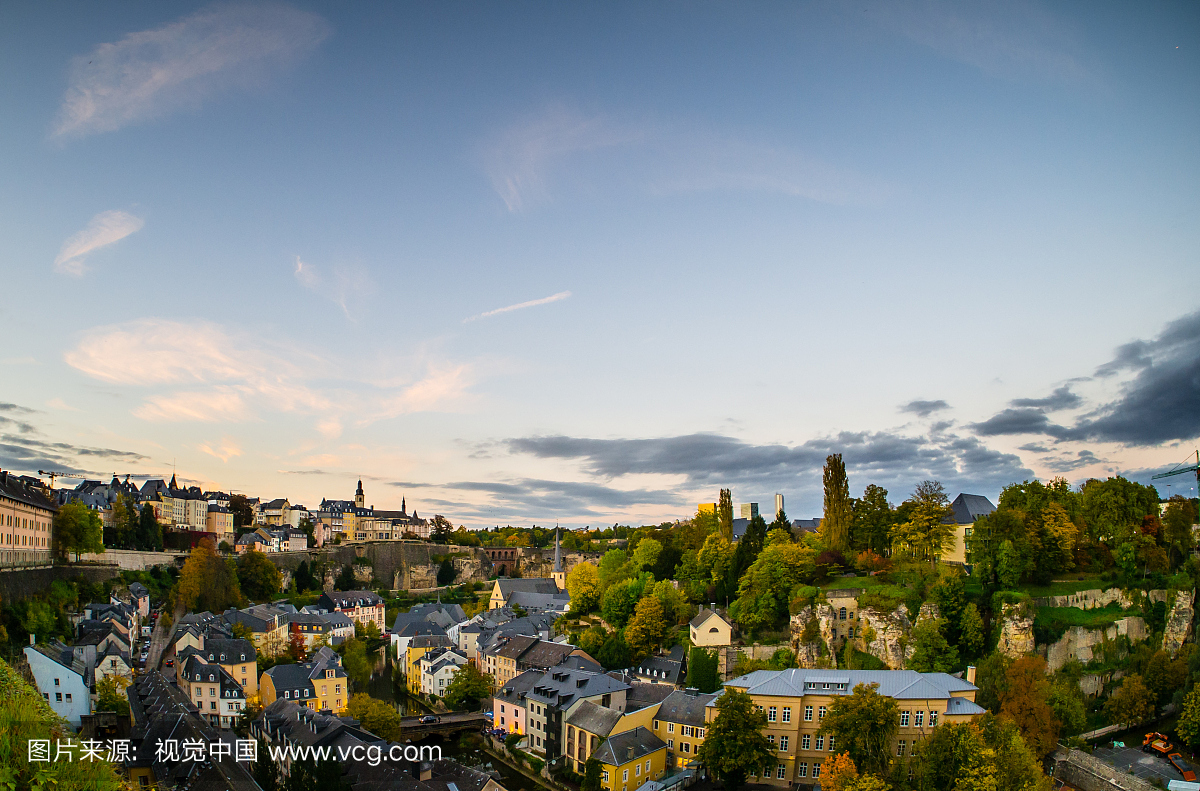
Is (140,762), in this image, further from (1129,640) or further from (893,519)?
(1129,640)

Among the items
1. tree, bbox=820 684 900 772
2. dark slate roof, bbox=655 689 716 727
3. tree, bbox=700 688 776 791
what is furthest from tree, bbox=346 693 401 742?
tree, bbox=820 684 900 772

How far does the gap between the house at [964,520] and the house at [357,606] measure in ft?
161

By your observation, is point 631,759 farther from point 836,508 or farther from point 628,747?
point 836,508

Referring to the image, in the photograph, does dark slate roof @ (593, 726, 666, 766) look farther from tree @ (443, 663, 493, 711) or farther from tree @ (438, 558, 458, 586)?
tree @ (438, 558, 458, 586)

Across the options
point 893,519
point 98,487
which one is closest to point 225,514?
point 98,487

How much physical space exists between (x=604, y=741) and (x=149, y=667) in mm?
28431

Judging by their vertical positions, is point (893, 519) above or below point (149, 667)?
above

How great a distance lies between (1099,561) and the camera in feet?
130

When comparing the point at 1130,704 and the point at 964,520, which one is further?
the point at 964,520

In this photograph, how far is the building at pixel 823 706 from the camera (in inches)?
1119

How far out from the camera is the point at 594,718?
33.6 m

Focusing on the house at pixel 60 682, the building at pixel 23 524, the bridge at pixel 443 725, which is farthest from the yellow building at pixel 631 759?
the building at pixel 23 524

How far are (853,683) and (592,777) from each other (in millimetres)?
11174

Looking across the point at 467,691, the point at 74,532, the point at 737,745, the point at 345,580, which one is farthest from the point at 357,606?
the point at 737,745
